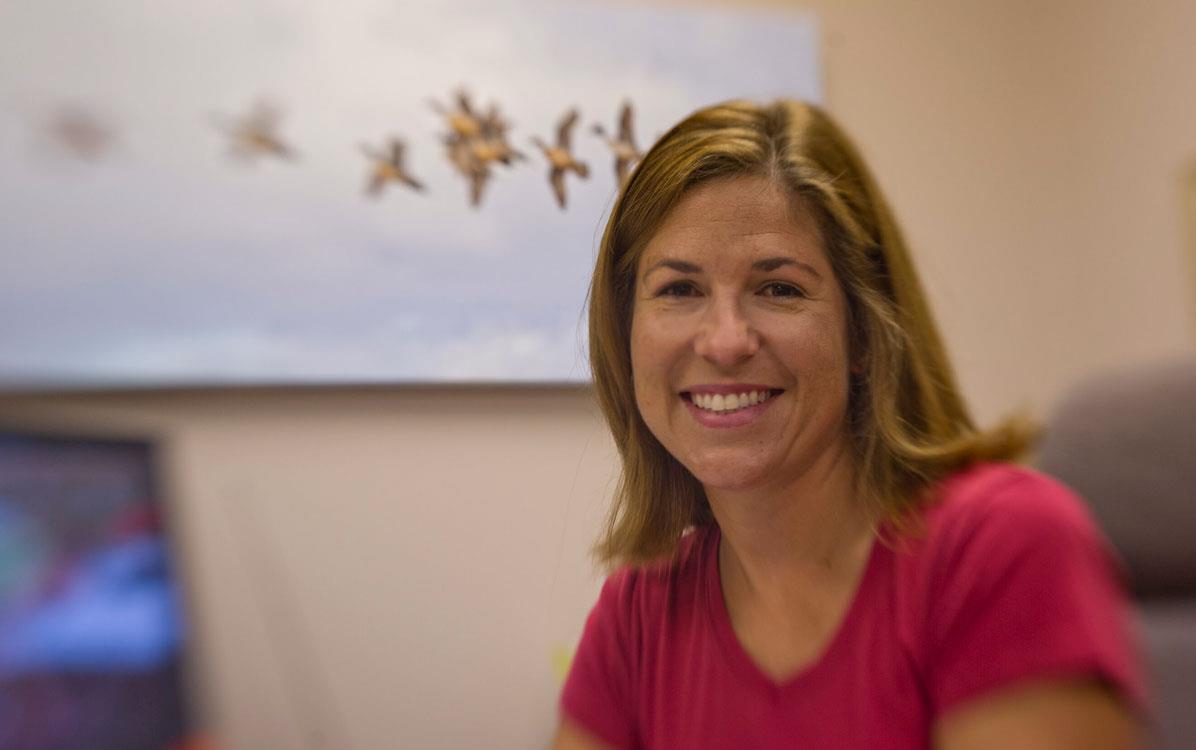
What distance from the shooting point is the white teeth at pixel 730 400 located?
646 mm

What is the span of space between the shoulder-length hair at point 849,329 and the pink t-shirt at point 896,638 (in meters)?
0.03

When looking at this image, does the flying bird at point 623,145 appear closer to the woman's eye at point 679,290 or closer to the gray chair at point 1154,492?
the woman's eye at point 679,290

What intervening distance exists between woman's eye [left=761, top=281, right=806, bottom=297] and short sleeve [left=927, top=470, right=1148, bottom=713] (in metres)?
0.18

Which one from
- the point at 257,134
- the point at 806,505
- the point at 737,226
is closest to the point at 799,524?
the point at 806,505

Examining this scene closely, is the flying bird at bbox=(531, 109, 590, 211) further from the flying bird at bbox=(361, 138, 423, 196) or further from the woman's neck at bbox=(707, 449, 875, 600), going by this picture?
the flying bird at bbox=(361, 138, 423, 196)

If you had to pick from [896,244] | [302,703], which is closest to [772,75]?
[896,244]

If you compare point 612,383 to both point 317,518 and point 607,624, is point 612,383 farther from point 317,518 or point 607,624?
point 317,518

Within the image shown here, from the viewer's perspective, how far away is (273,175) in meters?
1.42

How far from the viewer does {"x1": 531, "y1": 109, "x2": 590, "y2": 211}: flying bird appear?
0.76 metres

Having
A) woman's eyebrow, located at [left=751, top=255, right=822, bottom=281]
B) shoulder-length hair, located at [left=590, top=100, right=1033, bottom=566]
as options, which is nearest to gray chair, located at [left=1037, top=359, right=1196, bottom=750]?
shoulder-length hair, located at [left=590, top=100, right=1033, bottom=566]

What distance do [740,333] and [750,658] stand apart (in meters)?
0.24

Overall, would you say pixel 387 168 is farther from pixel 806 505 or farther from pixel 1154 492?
pixel 1154 492

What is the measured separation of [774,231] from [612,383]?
165mm

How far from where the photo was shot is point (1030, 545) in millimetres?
612
